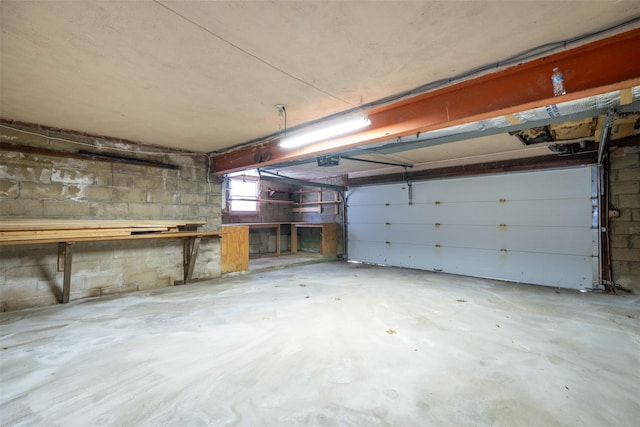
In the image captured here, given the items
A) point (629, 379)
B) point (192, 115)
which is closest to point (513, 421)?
point (629, 379)

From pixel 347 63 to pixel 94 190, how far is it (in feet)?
11.8

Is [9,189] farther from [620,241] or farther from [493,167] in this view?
[620,241]

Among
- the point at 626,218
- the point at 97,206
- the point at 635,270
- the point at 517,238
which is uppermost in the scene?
the point at 97,206

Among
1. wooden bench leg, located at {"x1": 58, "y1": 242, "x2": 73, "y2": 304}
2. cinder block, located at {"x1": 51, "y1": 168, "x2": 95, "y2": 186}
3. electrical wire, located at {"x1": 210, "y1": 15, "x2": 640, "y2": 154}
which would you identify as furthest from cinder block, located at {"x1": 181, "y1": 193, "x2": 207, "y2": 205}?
electrical wire, located at {"x1": 210, "y1": 15, "x2": 640, "y2": 154}

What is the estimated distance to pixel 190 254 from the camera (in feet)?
14.5

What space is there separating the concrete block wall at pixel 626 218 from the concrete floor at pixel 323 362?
1.99ft

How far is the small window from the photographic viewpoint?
713 centimetres

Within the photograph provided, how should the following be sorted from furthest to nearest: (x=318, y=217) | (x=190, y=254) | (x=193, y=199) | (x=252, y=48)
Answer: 1. (x=318, y=217)
2. (x=193, y=199)
3. (x=190, y=254)
4. (x=252, y=48)

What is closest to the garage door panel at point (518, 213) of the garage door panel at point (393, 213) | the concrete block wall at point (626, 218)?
the garage door panel at point (393, 213)

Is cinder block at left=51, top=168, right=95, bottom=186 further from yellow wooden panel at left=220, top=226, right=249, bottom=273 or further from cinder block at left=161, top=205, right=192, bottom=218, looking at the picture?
yellow wooden panel at left=220, top=226, right=249, bottom=273

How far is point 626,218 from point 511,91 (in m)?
3.45

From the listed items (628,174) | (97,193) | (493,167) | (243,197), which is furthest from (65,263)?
(628,174)

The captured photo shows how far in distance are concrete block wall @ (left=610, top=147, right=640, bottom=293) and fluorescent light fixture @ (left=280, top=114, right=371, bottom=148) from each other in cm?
383

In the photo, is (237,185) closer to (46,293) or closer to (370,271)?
(370,271)
